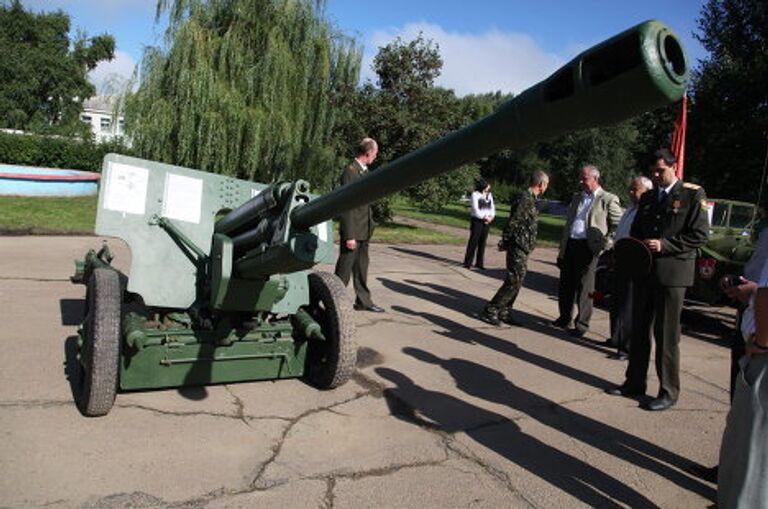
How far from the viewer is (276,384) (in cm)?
471

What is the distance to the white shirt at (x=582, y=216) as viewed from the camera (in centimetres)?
721

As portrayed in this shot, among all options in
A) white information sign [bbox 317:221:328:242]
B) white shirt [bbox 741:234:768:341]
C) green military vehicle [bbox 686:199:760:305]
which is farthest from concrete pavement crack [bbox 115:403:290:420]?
green military vehicle [bbox 686:199:760:305]

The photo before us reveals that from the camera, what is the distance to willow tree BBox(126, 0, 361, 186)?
14.7 m

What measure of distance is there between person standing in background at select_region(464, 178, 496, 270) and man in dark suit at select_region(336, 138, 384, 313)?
5.14 metres

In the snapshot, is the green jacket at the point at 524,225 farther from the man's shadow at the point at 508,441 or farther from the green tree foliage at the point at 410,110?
the green tree foliage at the point at 410,110

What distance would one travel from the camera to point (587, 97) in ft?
5.84

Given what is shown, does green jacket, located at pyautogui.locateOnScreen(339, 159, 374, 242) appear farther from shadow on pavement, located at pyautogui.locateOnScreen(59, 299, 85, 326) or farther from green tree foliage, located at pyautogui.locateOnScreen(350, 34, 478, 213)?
green tree foliage, located at pyautogui.locateOnScreen(350, 34, 478, 213)

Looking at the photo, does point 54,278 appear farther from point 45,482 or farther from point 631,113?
point 631,113

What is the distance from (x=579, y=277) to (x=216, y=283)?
477 centimetres

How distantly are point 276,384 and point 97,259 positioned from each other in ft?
5.79

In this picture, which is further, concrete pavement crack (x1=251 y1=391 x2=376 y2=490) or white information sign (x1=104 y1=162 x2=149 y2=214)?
white information sign (x1=104 y1=162 x2=149 y2=214)

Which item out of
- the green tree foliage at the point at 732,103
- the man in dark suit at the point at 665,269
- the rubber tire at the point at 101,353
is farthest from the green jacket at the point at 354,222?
the green tree foliage at the point at 732,103

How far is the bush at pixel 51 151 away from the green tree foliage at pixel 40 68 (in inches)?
835

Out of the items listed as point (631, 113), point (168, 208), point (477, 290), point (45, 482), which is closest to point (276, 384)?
point (168, 208)
